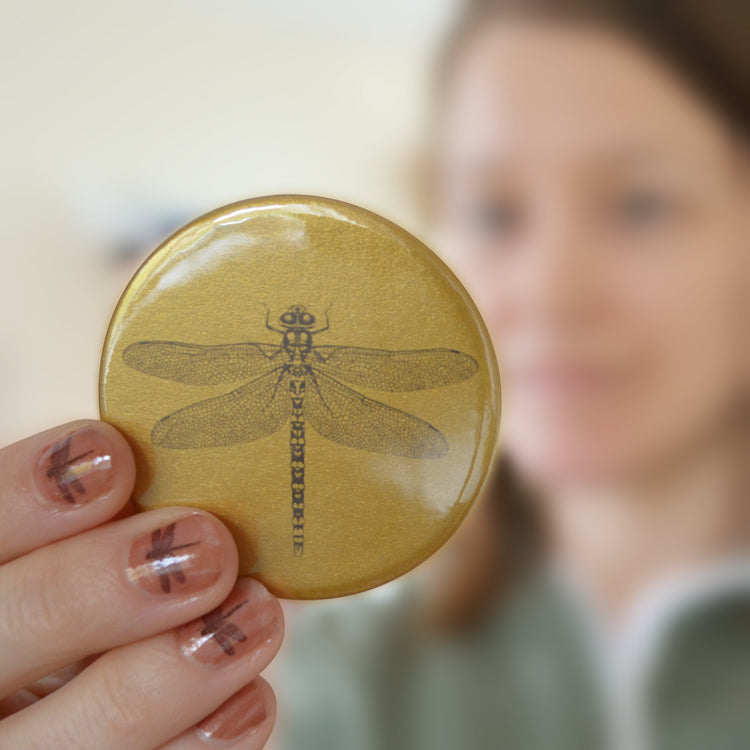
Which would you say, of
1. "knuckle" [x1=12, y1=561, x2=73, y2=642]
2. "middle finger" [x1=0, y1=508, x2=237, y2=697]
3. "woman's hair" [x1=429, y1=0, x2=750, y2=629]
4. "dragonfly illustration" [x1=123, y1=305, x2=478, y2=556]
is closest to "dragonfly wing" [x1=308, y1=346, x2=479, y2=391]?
"dragonfly illustration" [x1=123, y1=305, x2=478, y2=556]

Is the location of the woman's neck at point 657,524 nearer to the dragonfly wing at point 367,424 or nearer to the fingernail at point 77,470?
the dragonfly wing at point 367,424

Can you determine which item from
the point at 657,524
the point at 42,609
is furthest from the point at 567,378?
the point at 42,609

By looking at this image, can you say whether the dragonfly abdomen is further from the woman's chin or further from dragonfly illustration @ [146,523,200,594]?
the woman's chin

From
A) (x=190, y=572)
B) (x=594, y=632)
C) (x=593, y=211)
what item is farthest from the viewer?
(x=594, y=632)

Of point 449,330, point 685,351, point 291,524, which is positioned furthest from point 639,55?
point 291,524

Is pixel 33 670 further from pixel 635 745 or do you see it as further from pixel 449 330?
pixel 635 745

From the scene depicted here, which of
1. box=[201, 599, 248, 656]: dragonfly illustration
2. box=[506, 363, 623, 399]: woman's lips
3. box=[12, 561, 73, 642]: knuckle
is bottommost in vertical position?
box=[12, 561, 73, 642]: knuckle

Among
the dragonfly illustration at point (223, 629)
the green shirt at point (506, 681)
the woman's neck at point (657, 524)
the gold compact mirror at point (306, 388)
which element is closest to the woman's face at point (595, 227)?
the woman's neck at point (657, 524)
